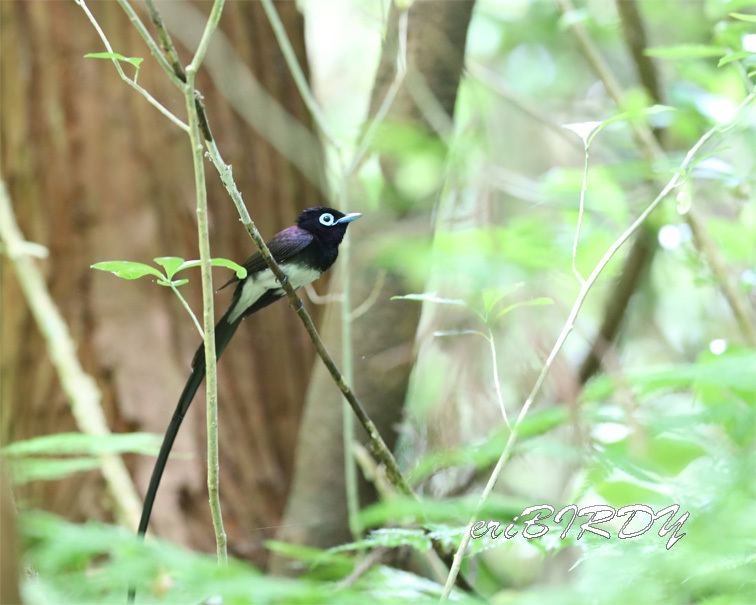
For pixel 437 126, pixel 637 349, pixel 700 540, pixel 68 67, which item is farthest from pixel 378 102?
pixel 637 349

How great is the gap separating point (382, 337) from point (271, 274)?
0.81m

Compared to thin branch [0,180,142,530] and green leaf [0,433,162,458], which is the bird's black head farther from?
thin branch [0,180,142,530]

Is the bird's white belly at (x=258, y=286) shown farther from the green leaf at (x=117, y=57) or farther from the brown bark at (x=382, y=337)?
the brown bark at (x=382, y=337)

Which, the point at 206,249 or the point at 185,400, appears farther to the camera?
the point at 185,400

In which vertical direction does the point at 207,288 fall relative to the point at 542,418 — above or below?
above

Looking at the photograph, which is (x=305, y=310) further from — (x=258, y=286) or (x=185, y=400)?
(x=185, y=400)

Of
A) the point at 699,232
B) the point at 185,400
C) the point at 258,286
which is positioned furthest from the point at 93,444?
the point at 699,232

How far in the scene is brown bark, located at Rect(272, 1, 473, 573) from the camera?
1.67m

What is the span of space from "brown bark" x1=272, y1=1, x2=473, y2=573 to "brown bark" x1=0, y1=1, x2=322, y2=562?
186 millimetres

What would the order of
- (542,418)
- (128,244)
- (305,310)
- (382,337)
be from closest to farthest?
(305,310), (542,418), (382,337), (128,244)

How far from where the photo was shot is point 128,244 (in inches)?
79.8

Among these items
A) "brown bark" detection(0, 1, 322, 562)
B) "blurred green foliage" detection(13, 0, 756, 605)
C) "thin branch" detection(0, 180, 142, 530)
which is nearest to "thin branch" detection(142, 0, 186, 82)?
"blurred green foliage" detection(13, 0, 756, 605)

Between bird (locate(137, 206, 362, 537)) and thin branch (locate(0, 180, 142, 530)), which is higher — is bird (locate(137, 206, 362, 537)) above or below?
above

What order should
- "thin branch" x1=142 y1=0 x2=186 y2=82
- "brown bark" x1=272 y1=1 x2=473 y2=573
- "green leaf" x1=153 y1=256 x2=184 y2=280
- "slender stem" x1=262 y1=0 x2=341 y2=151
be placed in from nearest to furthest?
"thin branch" x1=142 y1=0 x2=186 y2=82
"green leaf" x1=153 y1=256 x2=184 y2=280
"slender stem" x1=262 y1=0 x2=341 y2=151
"brown bark" x1=272 y1=1 x2=473 y2=573
